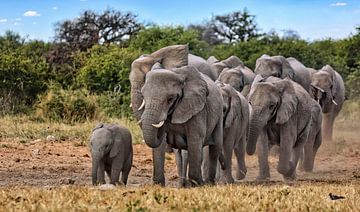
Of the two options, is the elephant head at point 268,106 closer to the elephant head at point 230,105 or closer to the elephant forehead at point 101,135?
the elephant head at point 230,105

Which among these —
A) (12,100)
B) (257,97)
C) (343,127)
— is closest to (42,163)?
(257,97)

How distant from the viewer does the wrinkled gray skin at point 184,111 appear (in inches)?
346

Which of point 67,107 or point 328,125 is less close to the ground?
point 67,107

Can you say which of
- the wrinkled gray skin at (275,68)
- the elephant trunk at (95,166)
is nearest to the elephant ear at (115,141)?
the elephant trunk at (95,166)

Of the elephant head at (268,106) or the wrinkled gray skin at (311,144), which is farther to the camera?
the wrinkled gray skin at (311,144)

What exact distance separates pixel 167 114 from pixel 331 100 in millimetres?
10296

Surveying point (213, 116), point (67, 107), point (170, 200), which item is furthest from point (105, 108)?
point (170, 200)

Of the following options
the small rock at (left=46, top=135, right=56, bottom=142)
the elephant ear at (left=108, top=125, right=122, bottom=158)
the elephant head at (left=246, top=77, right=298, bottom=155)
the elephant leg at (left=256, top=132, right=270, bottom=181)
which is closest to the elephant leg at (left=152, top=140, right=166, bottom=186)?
the elephant ear at (left=108, top=125, right=122, bottom=158)

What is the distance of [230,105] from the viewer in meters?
11.3

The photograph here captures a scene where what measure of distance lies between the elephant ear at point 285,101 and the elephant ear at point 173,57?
2.57 metres

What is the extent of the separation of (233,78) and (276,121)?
3.66 m

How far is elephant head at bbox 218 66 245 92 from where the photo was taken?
15.2m

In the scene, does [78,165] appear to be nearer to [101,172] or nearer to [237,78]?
[101,172]

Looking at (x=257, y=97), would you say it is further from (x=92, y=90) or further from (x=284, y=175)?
(x=92, y=90)
